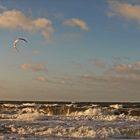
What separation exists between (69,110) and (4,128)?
30349 mm

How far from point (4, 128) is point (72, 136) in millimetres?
5694

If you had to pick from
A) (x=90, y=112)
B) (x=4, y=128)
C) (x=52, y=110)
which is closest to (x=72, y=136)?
(x=4, y=128)

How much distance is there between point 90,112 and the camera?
55062 mm

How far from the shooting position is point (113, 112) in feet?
187

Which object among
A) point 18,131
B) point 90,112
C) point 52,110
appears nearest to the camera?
point 18,131

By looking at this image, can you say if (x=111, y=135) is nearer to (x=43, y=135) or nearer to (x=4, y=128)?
(x=43, y=135)

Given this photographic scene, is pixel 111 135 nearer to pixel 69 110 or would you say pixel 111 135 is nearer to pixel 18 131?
pixel 18 131

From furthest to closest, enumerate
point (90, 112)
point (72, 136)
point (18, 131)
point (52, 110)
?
point (52, 110) → point (90, 112) → point (18, 131) → point (72, 136)

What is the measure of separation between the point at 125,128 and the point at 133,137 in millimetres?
3038

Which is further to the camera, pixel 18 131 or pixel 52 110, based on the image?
pixel 52 110

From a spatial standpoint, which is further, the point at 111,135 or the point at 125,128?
the point at 125,128

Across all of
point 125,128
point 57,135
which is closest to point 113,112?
point 125,128

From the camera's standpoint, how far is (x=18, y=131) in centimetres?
3045

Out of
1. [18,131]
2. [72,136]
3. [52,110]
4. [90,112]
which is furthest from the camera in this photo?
[52,110]
